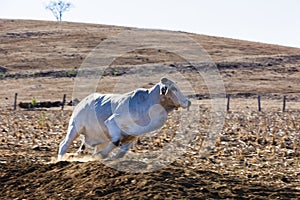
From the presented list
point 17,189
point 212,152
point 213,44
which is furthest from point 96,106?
point 213,44

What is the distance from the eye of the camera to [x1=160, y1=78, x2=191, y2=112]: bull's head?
505 inches

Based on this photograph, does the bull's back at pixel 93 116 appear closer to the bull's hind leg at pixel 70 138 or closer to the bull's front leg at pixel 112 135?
the bull's hind leg at pixel 70 138

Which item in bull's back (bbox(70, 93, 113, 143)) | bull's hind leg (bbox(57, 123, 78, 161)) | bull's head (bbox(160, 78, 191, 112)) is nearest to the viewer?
bull's head (bbox(160, 78, 191, 112))

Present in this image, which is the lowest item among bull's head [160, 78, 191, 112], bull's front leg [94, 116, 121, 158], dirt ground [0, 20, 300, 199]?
dirt ground [0, 20, 300, 199]

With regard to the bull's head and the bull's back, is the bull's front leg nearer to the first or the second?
the bull's back

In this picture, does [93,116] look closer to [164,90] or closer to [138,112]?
[138,112]

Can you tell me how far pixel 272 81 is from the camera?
68562 millimetres

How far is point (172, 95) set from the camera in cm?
1288

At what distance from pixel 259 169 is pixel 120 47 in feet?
218

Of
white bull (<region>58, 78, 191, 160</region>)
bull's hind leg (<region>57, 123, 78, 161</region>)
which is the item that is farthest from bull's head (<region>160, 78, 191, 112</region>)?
bull's hind leg (<region>57, 123, 78, 161</region>)

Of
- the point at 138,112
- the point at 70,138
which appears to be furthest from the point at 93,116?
the point at 138,112

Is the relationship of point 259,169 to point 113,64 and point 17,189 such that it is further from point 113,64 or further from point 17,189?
point 113,64

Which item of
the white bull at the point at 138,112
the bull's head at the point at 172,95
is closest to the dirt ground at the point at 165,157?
the white bull at the point at 138,112

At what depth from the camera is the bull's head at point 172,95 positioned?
12.8 metres
